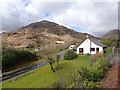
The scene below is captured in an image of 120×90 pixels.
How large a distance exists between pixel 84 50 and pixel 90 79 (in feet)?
123

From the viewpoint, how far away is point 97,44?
167 feet

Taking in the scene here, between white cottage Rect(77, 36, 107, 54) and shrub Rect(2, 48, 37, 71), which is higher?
white cottage Rect(77, 36, 107, 54)

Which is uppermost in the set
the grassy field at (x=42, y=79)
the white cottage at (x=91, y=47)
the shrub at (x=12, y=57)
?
the white cottage at (x=91, y=47)

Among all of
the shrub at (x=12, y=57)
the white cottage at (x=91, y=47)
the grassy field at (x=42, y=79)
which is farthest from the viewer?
the white cottage at (x=91, y=47)

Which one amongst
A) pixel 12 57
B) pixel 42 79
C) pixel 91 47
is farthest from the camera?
pixel 91 47

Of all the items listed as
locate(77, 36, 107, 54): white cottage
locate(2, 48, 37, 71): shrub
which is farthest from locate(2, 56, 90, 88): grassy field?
locate(77, 36, 107, 54): white cottage

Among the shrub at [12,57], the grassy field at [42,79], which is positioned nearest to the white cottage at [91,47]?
the shrub at [12,57]

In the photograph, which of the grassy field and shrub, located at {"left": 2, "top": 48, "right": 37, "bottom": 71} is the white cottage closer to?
shrub, located at {"left": 2, "top": 48, "right": 37, "bottom": 71}

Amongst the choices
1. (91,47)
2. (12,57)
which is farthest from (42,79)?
(91,47)

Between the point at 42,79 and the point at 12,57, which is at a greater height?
the point at 12,57

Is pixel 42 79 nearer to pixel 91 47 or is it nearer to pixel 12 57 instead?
pixel 12 57

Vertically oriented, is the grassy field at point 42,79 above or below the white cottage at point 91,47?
below

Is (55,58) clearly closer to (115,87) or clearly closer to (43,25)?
(115,87)

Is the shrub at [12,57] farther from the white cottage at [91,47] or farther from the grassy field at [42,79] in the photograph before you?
the white cottage at [91,47]
